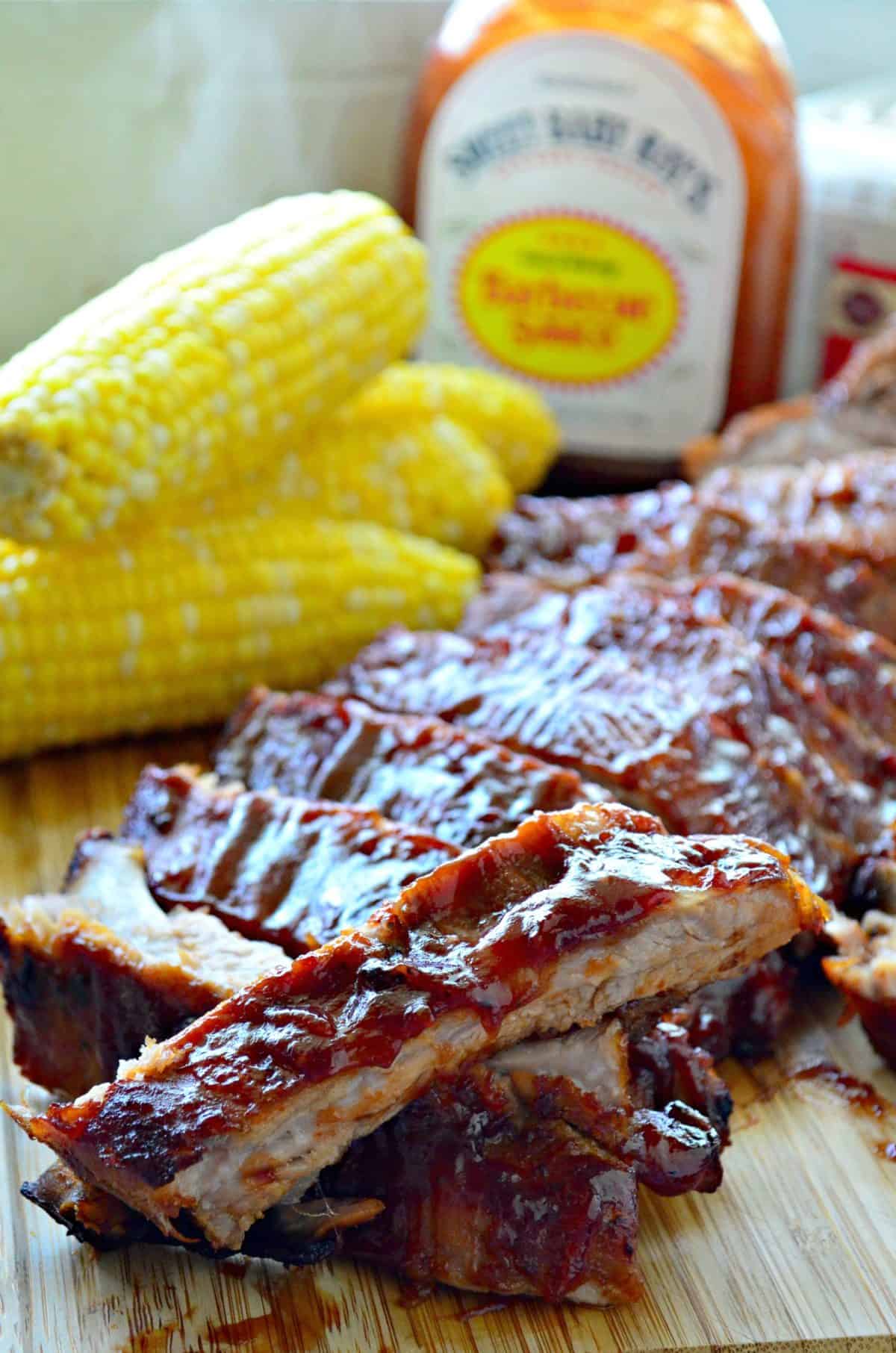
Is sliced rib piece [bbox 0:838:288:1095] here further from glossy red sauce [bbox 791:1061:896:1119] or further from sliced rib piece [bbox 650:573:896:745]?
sliced rib piece [bbox 650:573:896:745]

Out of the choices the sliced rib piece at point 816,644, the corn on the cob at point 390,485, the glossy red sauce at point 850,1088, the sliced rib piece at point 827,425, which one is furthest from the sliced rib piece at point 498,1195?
the sliced rib piece at point 827,425

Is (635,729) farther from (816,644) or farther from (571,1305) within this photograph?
(571,1305)

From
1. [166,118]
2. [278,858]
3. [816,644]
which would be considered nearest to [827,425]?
[816,644]

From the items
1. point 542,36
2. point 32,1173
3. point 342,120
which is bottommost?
point 32,1173

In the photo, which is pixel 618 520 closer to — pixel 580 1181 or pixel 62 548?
pixel 62 548

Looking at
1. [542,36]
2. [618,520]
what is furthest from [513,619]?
[542,36]

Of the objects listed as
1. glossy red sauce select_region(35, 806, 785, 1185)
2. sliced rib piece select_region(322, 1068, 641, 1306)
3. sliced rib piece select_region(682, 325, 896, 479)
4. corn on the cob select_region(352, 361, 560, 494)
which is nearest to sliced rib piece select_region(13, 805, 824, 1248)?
glossy red sauce select_region(35, 806, 785, 1185)
